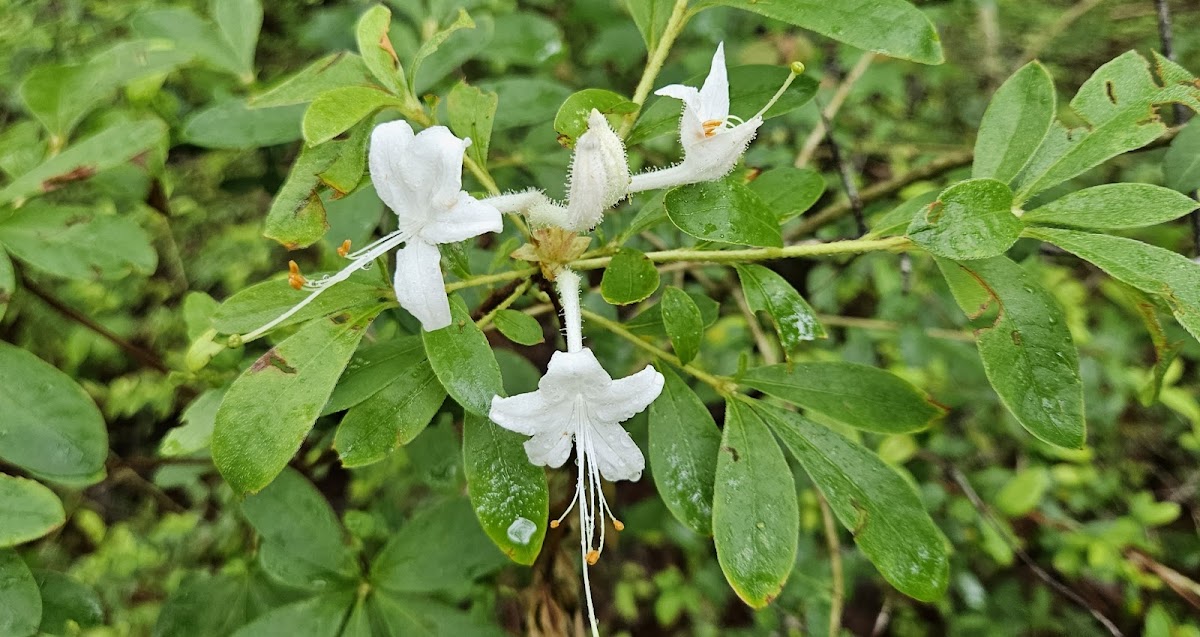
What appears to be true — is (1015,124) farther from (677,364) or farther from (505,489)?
(505,489)

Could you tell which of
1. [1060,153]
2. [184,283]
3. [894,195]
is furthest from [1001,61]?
[184,283]

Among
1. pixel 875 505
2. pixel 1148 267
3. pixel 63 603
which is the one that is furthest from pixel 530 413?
pixel 63 603

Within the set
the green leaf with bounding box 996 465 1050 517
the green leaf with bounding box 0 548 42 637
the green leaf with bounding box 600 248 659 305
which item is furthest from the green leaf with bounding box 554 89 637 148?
the green leaf with bounding box 996 465 1050 517

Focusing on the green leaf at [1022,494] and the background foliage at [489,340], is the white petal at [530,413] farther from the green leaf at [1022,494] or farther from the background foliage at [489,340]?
the green leaf at [1022,494]

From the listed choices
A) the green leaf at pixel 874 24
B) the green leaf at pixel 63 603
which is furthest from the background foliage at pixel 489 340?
the green leaf at pixel 874 24

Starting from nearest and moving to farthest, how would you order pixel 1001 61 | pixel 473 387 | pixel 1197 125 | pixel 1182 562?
pixel 473 387 < pixel 1197 125 < pixel 1182 562 < pixel 1001 61

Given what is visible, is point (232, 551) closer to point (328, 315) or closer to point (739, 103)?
point (328, 315)
